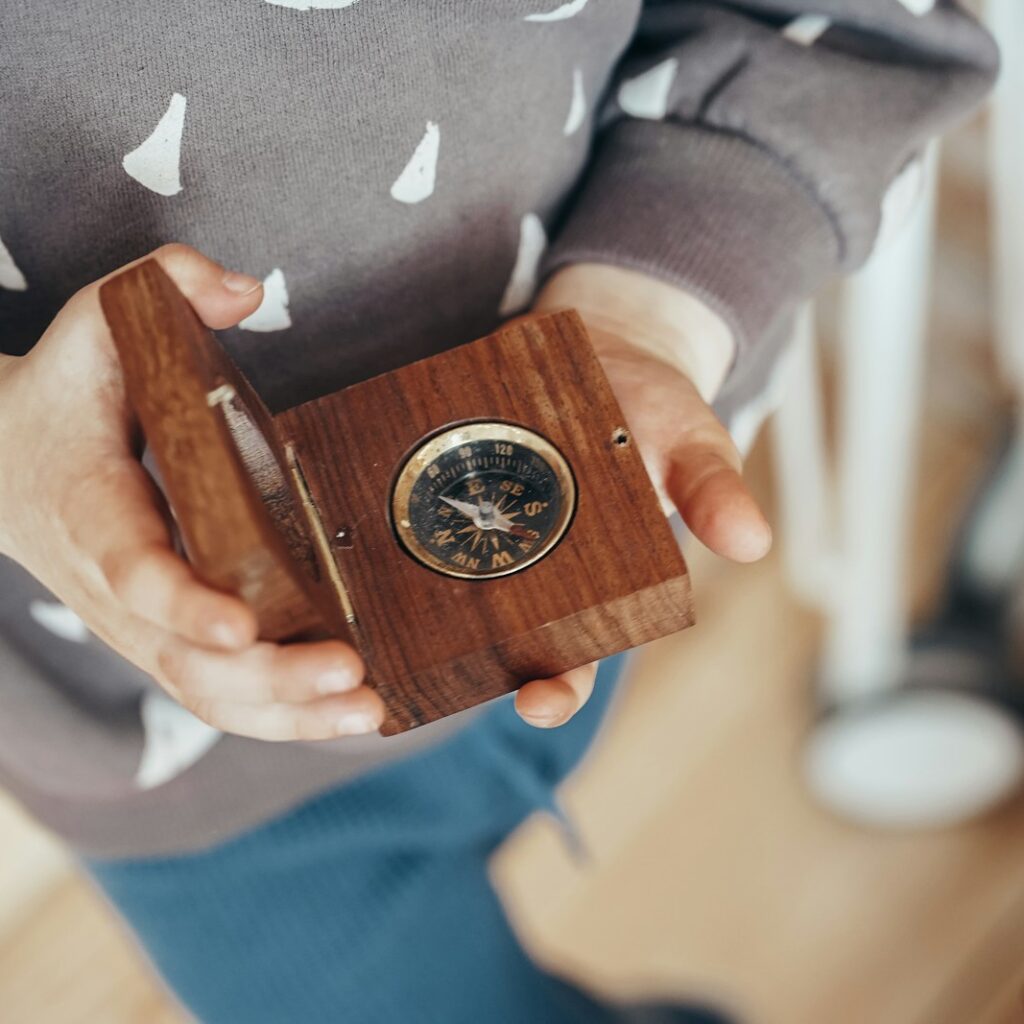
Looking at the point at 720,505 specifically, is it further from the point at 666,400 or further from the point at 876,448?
the point at 876,448

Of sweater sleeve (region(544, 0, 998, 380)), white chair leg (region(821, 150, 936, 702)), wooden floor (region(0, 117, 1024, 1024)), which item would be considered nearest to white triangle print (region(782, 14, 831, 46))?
sweater sleeve (region(544, 0, 998, 380))

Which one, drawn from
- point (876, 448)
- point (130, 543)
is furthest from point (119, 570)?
point (876, 448)

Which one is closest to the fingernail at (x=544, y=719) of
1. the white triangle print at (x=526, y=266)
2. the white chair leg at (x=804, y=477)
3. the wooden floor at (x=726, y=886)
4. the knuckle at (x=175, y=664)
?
the knuckle at (x=175, y=664)

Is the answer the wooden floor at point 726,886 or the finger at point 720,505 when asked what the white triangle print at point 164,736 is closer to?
the finger at point 720,505

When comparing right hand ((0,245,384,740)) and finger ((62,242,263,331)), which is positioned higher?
finger ((62,242,263,331))

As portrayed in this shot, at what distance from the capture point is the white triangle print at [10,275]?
1.54 feet

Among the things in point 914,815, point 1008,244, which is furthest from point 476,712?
point 914,815

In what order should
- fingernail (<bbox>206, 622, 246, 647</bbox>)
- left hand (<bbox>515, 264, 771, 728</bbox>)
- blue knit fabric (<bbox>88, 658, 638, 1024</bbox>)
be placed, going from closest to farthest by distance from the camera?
fingernail (<bbox>206, 622, 246, 647</bbox>)
left hand (<bbox>515, 264, 771, 728</bbox>)
blue knit fabric (<bbox>88, 658, 638, 1024</bbox>)

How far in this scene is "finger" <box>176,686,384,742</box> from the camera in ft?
1.26

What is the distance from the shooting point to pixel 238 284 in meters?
0.41

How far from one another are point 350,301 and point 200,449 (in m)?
0.19

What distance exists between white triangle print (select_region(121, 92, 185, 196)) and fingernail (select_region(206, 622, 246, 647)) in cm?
21

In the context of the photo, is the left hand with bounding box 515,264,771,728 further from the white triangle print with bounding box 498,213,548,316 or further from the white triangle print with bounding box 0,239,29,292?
the white triangle print with bounding box 0,239,29,292

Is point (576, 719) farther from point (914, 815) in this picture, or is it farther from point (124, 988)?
point (124, 988)
